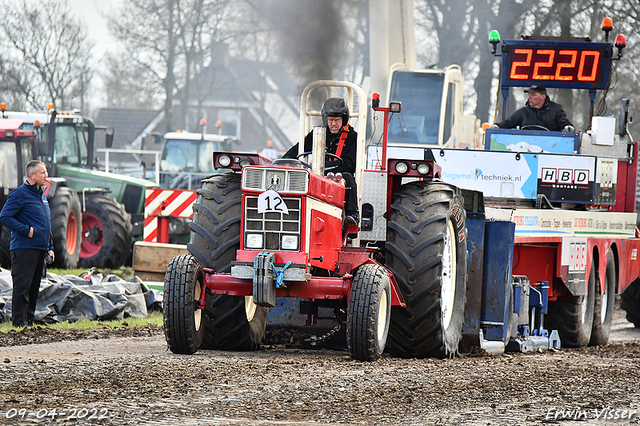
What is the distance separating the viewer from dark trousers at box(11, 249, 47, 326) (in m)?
10.2

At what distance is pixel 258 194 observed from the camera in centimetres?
704

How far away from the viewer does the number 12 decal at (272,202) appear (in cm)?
697

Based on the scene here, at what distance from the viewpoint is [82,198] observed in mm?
19188

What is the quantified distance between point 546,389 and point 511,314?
2708 millimetres

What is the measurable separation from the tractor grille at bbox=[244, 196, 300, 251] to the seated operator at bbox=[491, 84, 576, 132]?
20.4 ft

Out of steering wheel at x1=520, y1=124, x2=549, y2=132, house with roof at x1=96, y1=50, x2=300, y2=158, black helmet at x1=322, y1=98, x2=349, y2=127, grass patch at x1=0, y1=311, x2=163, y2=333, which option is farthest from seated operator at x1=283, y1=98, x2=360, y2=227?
house with roof at x1=96, y1=50, x2=300, y2=158

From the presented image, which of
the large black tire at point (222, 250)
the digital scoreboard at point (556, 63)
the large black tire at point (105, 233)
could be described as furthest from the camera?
the large black tire at point (105, 233)

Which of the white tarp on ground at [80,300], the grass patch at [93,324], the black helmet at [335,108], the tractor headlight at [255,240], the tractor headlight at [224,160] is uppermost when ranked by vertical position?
the black helmet at [335,108]

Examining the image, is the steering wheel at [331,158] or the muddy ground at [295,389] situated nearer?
the muddy ground at [295,389]

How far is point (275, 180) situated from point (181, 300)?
1082 millimetres

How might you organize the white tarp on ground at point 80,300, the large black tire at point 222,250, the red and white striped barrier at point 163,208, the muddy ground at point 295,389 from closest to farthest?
the muddy ground at point 295,389, the large black tire at point 222,250, the white tarp on ground at point 80,300, the red and white striped barrier at point 163,208

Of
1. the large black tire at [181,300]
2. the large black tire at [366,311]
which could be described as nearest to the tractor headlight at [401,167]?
the large black tire at [366,311]

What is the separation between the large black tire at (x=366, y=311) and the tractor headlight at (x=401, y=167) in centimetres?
105

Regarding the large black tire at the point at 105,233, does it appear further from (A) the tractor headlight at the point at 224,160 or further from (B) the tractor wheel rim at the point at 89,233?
(A) the tractor headlight at the point at 224,160
